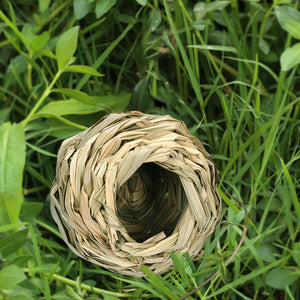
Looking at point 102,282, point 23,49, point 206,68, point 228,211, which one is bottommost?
point 102,282

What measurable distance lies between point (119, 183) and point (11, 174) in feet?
0.62

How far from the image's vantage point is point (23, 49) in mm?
1137

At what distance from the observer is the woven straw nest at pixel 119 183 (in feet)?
2.65

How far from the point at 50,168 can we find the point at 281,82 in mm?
532

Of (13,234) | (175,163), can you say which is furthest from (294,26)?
(13,234)

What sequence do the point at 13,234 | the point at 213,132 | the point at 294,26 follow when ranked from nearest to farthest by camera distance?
the point at 13,234 → the point at 294,26 → the point at 213,132

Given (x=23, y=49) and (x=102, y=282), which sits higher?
(x=23, y=49)

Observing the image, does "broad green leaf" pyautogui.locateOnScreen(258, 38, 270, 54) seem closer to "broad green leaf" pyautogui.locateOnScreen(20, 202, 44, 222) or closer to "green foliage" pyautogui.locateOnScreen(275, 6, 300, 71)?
"green foliage" pyautogui.locateOnScreen(275, 6, 300, 71)

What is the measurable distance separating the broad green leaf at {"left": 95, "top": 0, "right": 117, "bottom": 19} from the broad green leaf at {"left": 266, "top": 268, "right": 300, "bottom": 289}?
Result: 608 millimetres

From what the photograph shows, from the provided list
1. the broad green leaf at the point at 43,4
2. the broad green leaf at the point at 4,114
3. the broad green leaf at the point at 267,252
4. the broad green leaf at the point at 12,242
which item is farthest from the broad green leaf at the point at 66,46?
the broad green leaf at the point at 267,252

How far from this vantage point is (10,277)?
2.50ft

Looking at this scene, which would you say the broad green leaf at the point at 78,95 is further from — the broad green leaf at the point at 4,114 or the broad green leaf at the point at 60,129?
the broad green leaf at the point at 4,114

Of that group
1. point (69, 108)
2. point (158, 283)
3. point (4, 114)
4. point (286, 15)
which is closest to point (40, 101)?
point (69, 108)

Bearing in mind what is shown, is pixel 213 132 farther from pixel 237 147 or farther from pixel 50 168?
pixel 50 168
